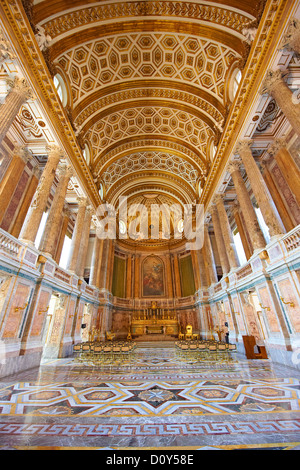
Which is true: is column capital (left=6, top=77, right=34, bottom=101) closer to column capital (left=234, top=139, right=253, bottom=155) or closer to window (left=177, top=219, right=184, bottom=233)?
column capital (left=234, top=139, right=253, bottom=155)

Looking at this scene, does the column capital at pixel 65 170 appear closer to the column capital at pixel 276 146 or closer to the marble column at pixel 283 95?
the marble column at pixel 283 95

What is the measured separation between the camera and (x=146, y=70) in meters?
14.9

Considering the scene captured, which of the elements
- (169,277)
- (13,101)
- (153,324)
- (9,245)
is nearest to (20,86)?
(13,101)

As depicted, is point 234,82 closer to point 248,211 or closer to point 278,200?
point 278,200

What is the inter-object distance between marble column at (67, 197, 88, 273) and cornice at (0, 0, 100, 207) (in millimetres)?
3009

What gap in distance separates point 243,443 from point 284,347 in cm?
633

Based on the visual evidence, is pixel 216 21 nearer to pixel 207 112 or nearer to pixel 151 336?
pixel 207 112

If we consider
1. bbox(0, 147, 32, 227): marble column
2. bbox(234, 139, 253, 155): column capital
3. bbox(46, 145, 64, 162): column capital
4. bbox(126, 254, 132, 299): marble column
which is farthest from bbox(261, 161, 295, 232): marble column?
bbox(126, 254, 132, 299): marble column

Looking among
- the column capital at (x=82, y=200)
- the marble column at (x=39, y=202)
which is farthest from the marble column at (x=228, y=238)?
the marble column at (x=39, y=202)

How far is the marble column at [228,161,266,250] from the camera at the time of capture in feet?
32.3

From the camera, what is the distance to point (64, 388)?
5.17 m

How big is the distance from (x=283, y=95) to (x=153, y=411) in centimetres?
→ 1131

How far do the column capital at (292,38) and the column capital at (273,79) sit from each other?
2.56 ft

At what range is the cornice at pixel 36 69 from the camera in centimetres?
765
